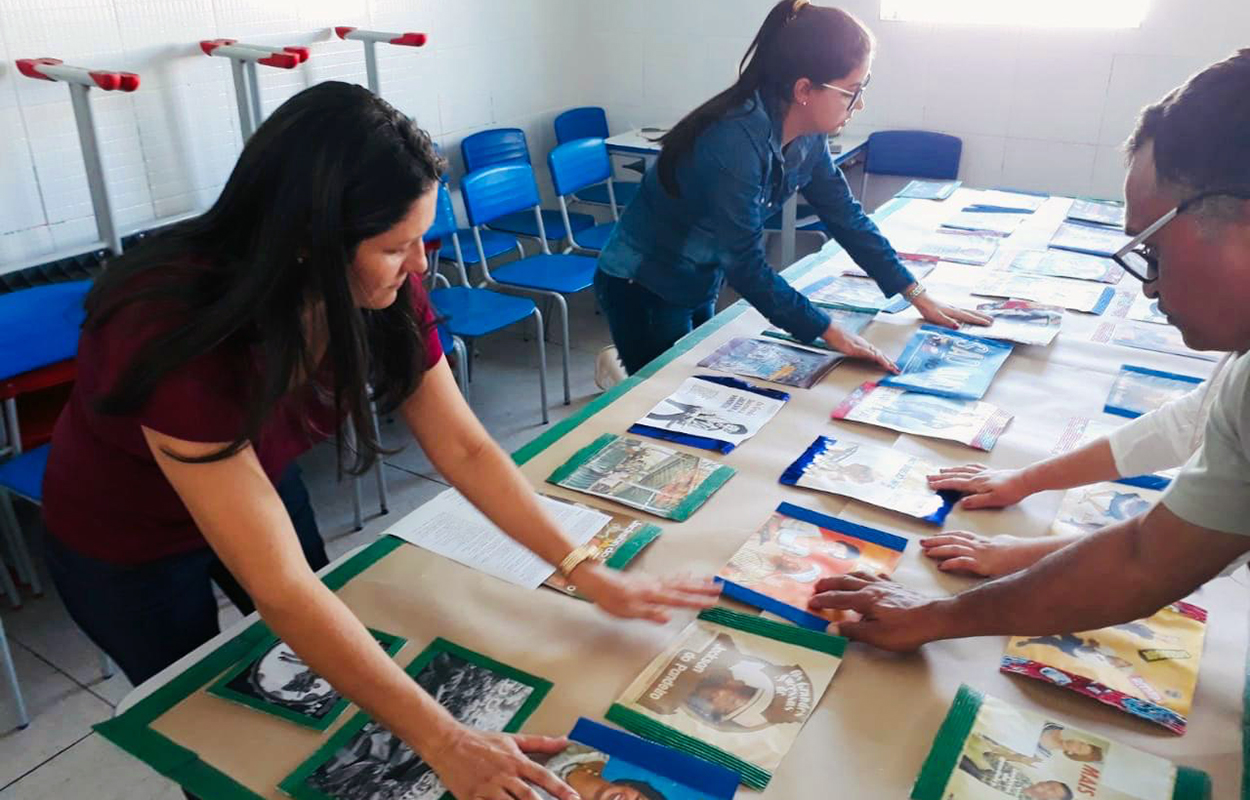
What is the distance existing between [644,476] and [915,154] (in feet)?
11.0

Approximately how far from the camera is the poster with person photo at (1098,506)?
4.31 feet

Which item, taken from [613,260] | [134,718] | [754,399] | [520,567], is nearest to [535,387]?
[613,260]

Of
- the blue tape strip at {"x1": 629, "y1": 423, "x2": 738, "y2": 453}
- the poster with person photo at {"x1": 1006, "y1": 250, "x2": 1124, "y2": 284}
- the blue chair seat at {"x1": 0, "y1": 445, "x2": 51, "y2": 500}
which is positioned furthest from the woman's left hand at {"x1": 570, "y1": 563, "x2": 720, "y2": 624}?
the poster with person photo at {"x1": 1006, "y1": 250, "x2": 1124, "y2": 284}

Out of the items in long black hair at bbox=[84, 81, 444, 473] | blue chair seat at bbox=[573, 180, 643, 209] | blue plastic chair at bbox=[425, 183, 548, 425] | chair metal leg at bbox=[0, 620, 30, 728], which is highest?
long black hair at bbox=[84, 81, 444, 473]

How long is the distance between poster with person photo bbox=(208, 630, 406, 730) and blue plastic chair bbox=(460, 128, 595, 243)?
117 inches

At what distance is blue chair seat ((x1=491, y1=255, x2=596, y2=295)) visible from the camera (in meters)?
3.47

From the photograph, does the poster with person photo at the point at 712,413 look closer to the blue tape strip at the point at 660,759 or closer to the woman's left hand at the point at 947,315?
the woman's left hand at the point at 947,315

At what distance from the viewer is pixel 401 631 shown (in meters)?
1.13

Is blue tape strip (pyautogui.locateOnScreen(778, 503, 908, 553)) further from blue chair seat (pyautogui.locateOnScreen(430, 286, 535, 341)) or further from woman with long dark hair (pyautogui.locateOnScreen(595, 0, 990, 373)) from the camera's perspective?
blue chair seat (pyautogui.locateOnScreen(430, 286, 535, 341))

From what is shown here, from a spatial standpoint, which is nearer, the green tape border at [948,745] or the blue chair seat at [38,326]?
the green tape border at [948,745]

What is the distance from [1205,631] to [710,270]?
1211mm

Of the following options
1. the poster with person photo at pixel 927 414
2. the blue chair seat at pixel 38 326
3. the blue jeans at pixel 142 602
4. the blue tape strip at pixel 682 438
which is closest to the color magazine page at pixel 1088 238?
the poster with person photo at pixel 927 414

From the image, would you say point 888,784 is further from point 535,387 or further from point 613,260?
point 535,387

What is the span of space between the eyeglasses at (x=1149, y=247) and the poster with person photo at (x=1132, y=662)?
0.39 metres
